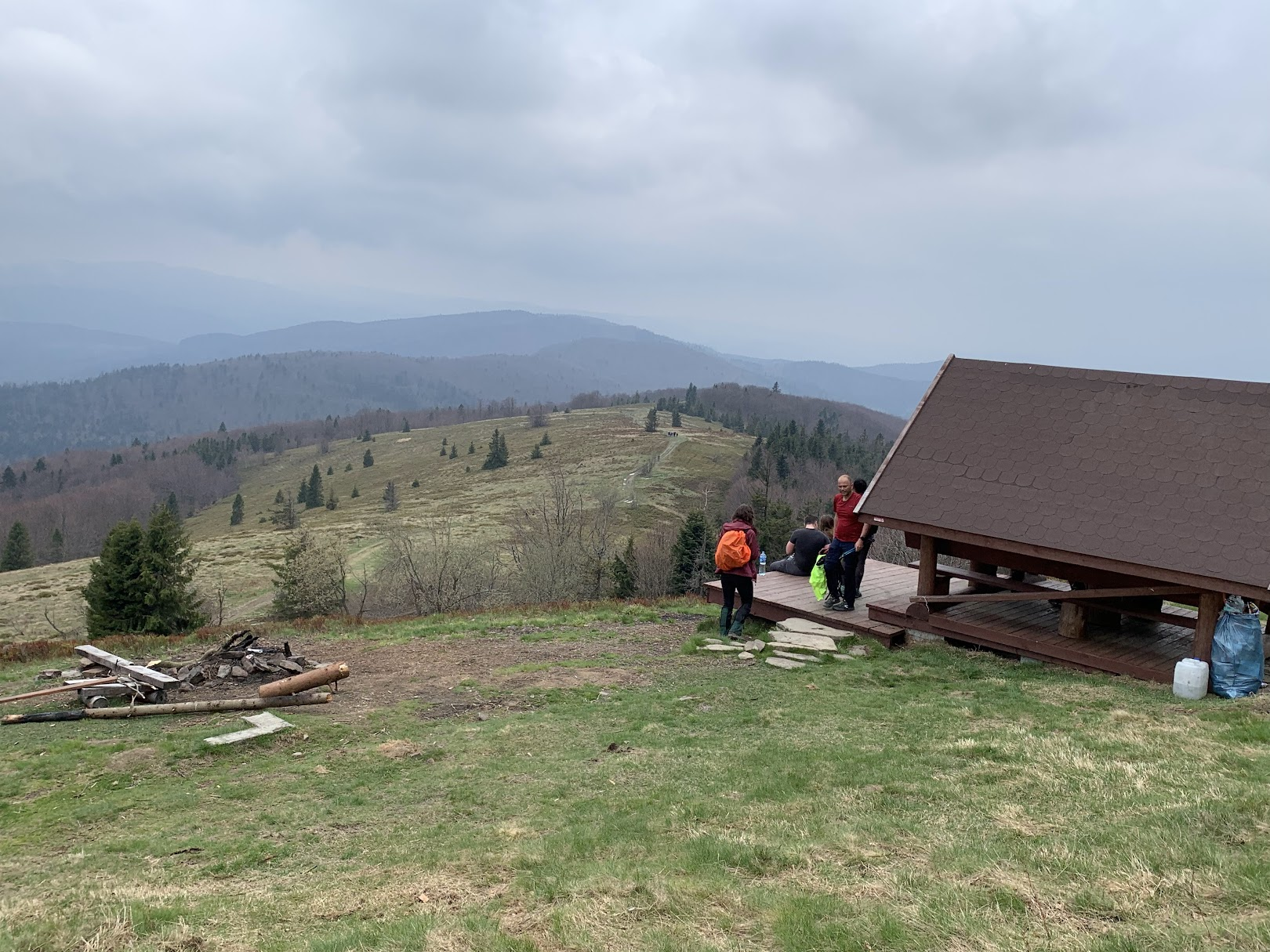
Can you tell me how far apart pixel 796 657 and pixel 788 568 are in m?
4.79

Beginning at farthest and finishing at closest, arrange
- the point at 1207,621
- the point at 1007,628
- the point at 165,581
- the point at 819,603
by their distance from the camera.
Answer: the point at 165,581, the point at 819,603, the point at 1007,628, the point at 1207,621

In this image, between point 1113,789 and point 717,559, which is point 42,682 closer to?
point 717,559

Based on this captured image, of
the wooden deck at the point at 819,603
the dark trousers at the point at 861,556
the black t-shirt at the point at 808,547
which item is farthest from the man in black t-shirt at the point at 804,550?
the dark trousers at the point at 861,556

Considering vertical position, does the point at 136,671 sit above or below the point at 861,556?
below

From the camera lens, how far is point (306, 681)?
11922 millimetres

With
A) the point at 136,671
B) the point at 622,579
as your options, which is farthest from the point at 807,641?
the point at 622,579

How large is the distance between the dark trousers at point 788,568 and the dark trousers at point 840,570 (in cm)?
219

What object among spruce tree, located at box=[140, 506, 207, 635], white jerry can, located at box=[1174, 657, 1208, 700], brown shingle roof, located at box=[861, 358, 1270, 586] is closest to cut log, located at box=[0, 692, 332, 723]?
brown shingle roof, located at box=[861, 358, 1270, 586]

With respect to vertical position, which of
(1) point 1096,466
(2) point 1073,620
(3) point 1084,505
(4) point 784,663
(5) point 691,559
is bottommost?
(5) point 691,559

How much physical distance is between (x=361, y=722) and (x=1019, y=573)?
13.0 metres

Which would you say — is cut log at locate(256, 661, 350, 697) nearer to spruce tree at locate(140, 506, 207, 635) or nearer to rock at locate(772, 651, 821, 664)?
rock at locate(772, 651, 821, 664)

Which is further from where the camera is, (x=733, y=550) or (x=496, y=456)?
(x=496, y=456)

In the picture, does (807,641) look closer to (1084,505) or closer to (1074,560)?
(1074,560)

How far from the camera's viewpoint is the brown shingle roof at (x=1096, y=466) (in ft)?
37.2
